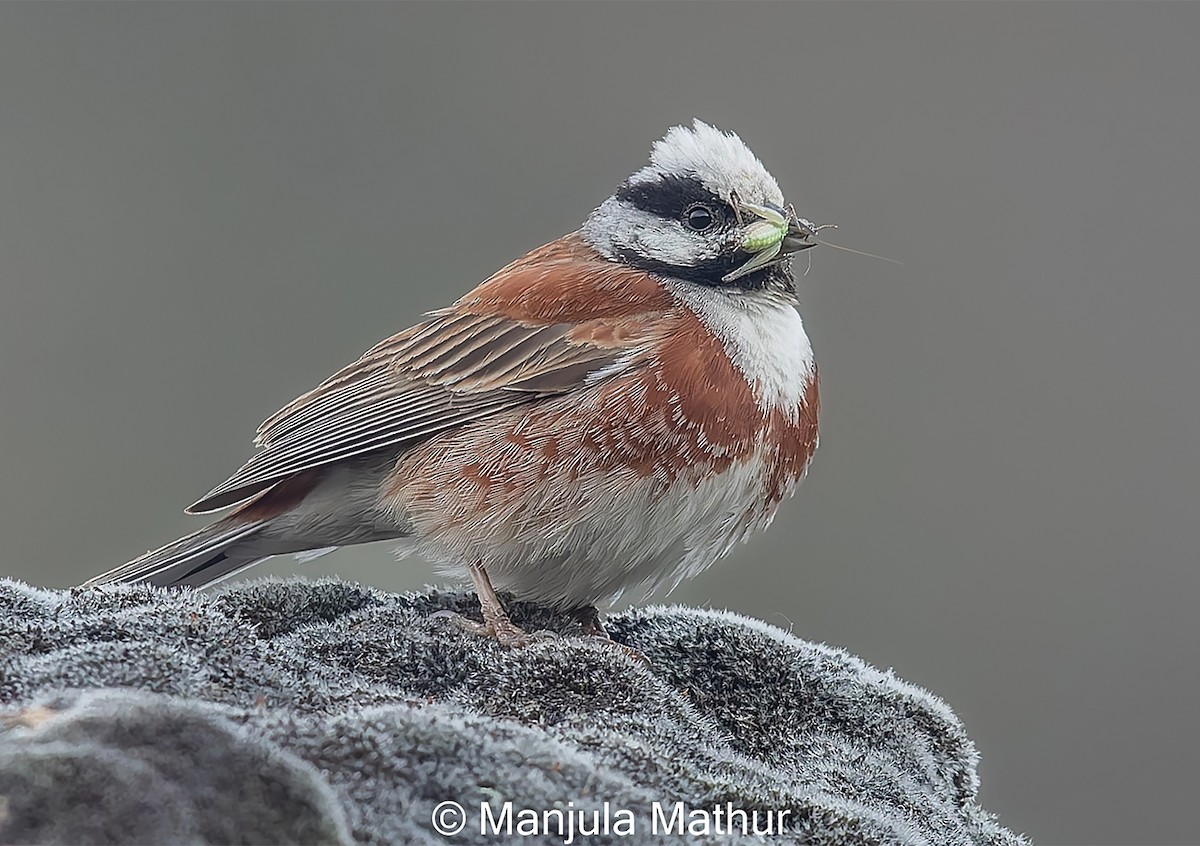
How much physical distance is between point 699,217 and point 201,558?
8.14 feet

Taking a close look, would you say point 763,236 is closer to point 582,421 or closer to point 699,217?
point 699,217

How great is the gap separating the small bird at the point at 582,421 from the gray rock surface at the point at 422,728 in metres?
0.39

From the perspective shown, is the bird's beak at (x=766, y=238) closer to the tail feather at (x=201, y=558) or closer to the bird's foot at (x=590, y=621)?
the bird's foot at (x=590, y=621)

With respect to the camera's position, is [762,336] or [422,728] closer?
[422,728]

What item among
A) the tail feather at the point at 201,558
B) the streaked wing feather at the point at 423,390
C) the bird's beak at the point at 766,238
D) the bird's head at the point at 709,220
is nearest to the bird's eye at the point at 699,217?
the bird's head at the point at 709,220

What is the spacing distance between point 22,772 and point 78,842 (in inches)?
7.2

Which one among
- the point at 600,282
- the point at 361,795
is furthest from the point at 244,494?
the point at 361,795

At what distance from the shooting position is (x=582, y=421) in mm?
4488

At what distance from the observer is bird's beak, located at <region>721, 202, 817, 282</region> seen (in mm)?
4879

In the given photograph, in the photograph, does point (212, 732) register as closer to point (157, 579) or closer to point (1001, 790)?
point (157, 579)

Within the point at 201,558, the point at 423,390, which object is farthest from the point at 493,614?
the point at 201,558

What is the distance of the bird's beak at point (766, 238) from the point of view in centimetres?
488

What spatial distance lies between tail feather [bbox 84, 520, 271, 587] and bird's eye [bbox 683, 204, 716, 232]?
2167mm

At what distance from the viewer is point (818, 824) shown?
10.1 ft
